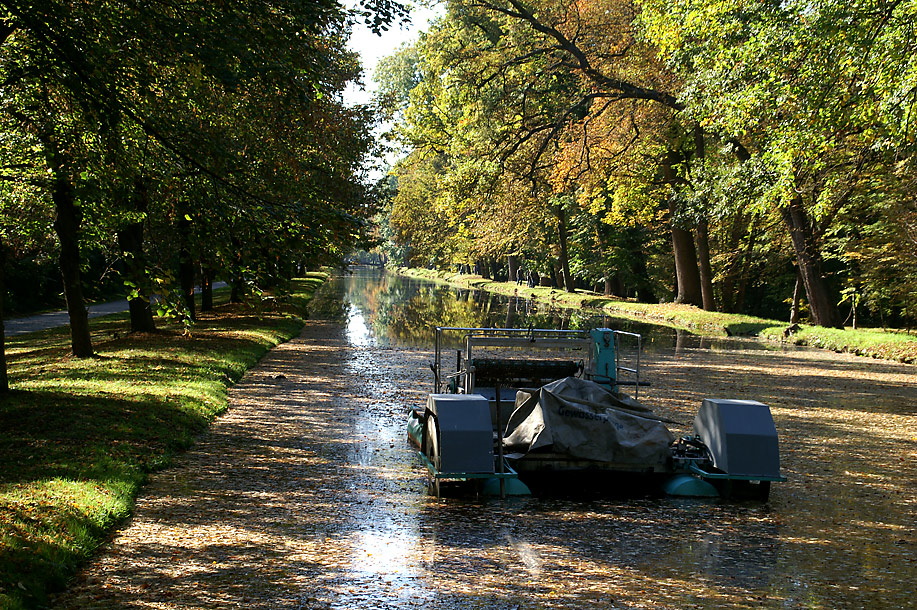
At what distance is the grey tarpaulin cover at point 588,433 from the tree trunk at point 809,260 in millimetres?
22318

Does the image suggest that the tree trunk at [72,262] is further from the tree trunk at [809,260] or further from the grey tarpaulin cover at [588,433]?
the tree trunk at [809,260]

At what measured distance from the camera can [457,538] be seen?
7.91 metres

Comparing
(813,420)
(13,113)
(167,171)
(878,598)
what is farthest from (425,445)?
(813,420)

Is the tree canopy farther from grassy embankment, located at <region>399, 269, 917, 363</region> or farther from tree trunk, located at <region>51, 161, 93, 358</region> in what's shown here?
tree trunk, located at <region>51, 161, 93, 358</region>

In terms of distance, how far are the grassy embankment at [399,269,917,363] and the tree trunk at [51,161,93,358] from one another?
23835mm

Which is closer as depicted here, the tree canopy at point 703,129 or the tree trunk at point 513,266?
the tree canopy at point 703,129

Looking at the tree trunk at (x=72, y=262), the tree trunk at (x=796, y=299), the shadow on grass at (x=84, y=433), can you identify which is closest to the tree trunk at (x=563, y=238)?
the tree trunk at (x=796, y=299)

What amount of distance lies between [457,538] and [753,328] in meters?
30.6

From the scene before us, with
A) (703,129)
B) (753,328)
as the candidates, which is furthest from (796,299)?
(703,129)

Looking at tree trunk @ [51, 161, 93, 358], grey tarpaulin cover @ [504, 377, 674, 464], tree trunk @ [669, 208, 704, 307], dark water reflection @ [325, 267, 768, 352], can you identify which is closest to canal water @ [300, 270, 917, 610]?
grey tarpaulin cover @ [504, 377, 674, 464]

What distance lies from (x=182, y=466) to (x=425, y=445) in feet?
9.95

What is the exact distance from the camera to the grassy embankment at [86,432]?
22.1ft

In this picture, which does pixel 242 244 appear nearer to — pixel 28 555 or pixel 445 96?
pixel 28 555

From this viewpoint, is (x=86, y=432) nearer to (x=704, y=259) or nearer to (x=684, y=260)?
(x=704, y=259)
